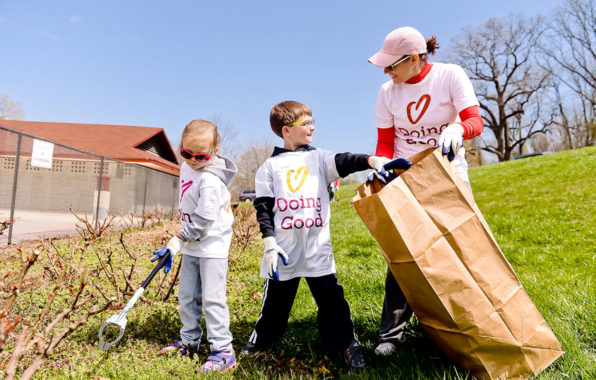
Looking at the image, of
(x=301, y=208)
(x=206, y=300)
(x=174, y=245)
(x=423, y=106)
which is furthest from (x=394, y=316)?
(x=174, y=245)

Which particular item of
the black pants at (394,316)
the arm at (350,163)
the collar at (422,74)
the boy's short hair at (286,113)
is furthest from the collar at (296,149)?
the black pants at (394,316)

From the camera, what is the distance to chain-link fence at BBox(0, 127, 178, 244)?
6.70 m

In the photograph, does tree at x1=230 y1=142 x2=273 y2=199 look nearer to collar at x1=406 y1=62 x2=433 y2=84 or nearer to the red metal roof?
the red metal roof

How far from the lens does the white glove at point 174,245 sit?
229cm

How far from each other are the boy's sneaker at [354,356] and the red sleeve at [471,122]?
1.43m

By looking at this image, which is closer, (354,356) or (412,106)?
(354,356)

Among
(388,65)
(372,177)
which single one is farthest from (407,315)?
(388,65)

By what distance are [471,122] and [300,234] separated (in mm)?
1214

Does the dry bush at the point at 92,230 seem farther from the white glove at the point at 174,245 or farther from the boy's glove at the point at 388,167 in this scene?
the boy's glove at the point at 388,167

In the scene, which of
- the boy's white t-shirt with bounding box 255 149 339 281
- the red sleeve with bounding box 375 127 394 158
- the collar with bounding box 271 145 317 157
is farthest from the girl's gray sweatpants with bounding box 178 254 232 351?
the red sleeve with bounding box 375 127 394 158

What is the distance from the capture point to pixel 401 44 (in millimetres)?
2102

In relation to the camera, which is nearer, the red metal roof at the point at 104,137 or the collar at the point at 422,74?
the collar at the point at 422,74

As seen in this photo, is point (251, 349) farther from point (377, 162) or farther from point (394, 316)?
point (377, 162)

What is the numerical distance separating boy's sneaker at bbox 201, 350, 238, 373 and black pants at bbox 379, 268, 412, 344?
3.22 ft
